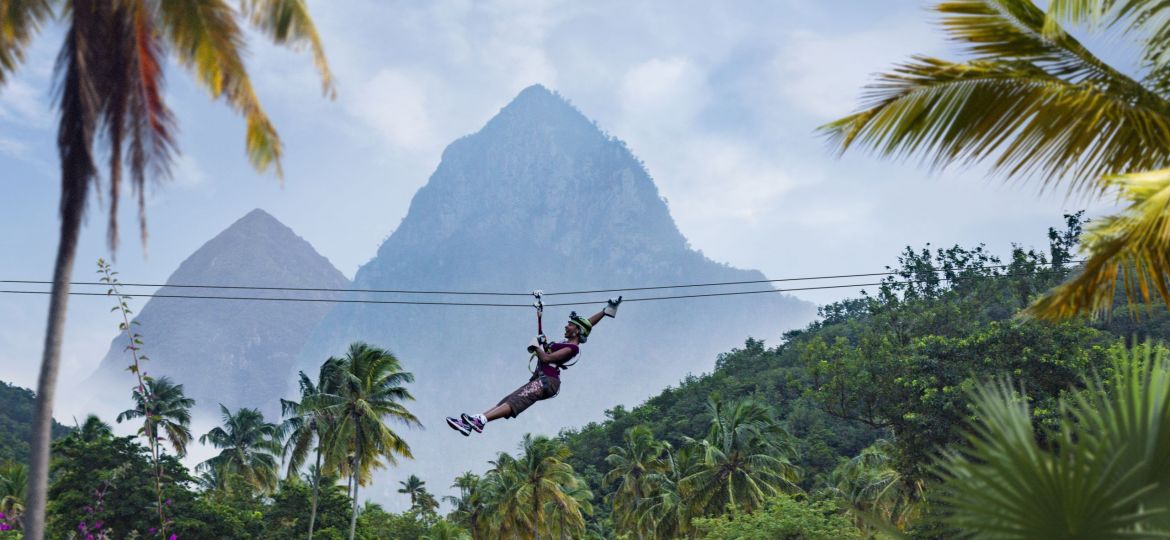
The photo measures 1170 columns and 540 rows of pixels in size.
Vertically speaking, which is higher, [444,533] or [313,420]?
[313,420]

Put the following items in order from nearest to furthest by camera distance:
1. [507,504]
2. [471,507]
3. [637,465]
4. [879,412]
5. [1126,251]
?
[1126,251], [879,412], [507,504], [637,465], [471,507]

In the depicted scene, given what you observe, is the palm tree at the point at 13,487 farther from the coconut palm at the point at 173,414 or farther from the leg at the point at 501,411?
the leg at the point at 501,411

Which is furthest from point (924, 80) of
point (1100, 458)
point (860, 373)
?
point (860, 373)

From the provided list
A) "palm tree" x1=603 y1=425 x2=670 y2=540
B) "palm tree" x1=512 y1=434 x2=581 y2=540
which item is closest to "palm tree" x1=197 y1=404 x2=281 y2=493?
"palm tree" x1=512 y1=434 x2=581 y2=540

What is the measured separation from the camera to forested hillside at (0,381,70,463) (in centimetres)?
6550

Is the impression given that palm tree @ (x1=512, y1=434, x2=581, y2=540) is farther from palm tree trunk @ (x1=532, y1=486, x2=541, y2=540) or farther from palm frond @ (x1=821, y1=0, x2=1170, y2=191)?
palm frond @ (x1=821, y1=0, x2=1170, y2=191)

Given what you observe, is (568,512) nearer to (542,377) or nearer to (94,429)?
(94,429)

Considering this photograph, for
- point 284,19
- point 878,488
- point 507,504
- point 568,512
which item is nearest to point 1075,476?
point 284,19

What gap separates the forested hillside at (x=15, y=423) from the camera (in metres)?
65.5

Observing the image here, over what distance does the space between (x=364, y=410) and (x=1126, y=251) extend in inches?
1549

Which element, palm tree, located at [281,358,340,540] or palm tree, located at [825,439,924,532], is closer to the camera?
palm tree, located at [825,439,924,532]

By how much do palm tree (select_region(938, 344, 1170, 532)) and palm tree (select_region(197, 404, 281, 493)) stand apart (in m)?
68.6

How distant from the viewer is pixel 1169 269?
6.14m

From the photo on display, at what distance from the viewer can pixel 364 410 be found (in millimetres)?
42000
